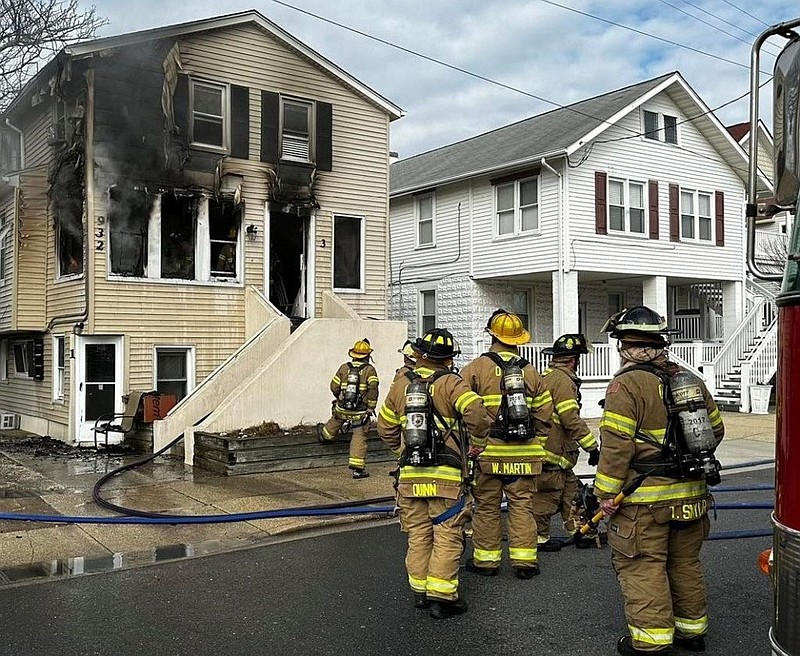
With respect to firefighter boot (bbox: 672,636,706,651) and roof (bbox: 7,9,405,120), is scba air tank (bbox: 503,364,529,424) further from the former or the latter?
roof (bbox: 7,9,405,120)

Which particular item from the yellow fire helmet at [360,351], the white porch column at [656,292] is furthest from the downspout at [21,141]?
the white porch column at [656,292]

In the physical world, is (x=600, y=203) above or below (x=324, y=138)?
below

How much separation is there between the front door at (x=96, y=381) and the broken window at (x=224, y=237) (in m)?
2.18

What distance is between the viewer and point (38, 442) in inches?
539

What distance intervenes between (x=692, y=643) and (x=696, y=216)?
18.1 metres

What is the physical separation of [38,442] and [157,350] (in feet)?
8.63

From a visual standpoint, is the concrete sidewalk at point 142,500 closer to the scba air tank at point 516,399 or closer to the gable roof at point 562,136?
the scba air tank at point 516,399

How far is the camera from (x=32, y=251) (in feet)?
46.4

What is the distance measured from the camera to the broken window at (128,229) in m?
13.1

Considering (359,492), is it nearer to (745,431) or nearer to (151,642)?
(151,642)

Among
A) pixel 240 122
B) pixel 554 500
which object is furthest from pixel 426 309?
pixel 554 500

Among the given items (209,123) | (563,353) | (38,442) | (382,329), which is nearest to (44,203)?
(209,123)

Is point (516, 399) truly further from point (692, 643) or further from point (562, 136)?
point (562, 136)

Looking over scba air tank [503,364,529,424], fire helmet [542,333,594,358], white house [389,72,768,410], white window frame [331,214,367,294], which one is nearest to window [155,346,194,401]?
white window frame [331,214,367,294]
